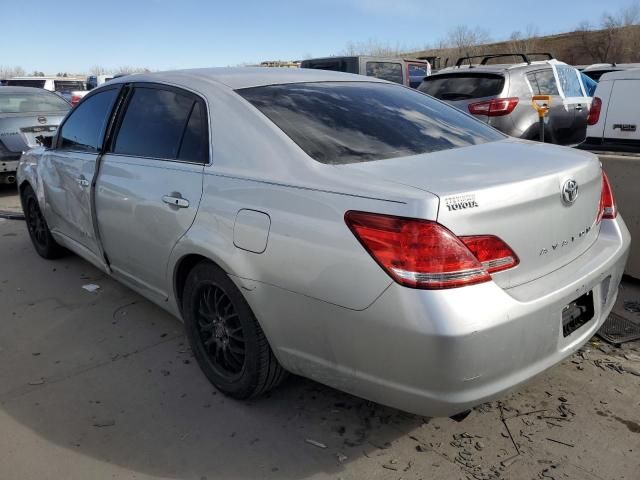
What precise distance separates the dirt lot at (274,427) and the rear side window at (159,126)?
1.22 metres

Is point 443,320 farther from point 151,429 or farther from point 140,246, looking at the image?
point 140,246

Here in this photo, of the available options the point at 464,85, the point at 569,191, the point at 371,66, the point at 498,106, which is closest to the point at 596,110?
the point at 498,106

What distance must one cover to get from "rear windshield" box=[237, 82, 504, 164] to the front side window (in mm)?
6234

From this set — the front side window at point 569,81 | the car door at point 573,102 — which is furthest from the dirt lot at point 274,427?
the front side window at point 569,81

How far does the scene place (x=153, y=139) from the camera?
316 cm

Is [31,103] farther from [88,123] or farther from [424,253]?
[424,253]

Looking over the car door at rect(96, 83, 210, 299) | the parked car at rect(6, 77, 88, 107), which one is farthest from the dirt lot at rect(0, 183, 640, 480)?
the parked car at rect(6, 77, 88, 107)

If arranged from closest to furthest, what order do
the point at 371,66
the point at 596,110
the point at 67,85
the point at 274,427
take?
the point at 274,427 → the point at 596,110 → the point at 371,66 → the point at 67,85

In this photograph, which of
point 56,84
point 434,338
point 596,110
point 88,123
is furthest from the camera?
point 56,84

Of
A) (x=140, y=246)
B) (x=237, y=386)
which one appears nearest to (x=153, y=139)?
(x=140, y=246)

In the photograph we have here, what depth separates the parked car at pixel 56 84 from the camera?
63.2 feet

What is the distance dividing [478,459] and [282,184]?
4.65 ft

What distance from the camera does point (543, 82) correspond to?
26.5 ft

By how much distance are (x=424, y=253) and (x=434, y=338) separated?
29cm
